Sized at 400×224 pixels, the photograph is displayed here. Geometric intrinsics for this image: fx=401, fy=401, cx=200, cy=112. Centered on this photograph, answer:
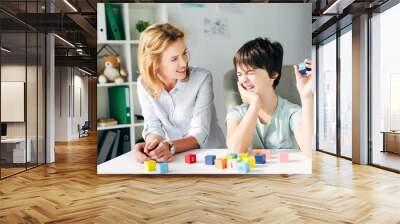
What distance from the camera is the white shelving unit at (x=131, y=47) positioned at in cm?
605

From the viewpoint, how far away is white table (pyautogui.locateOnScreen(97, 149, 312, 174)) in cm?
606

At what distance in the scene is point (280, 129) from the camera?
20.1ft

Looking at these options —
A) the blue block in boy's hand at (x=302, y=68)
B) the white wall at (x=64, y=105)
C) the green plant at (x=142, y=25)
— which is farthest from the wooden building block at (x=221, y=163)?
the white wall at (x=64, y=105)

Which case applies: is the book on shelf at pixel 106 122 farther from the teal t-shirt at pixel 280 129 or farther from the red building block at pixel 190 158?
the teal t-shirt at pixel 280 129

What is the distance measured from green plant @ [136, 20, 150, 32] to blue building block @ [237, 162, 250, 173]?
8.17 ft

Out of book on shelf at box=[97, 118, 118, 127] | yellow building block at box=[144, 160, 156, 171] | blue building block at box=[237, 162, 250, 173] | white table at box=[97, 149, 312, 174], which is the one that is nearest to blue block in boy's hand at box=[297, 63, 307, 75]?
white table at box=[97, 149, 312, 174]

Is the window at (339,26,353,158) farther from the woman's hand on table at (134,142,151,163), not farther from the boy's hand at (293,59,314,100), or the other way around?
the woman's hand on table at (134,142,151,163)

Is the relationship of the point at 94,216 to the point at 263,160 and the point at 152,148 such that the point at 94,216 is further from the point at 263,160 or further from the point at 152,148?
the point at 263,160

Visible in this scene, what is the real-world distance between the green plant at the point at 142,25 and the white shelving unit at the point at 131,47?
0.04 metres

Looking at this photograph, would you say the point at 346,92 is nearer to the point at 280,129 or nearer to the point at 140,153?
the point at 280,129

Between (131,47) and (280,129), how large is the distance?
258cm

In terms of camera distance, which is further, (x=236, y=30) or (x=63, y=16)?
(x=63, y=16)

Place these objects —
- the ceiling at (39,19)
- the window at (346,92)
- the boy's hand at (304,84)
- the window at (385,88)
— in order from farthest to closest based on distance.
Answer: the window at (346,92), the window at (385,88), the ceiling at (39,19), the boy's hand at (304,84)

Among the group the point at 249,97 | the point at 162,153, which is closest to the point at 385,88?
the point at 249,97
